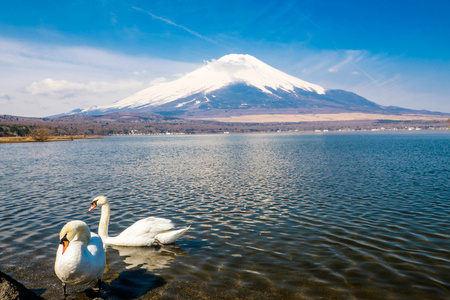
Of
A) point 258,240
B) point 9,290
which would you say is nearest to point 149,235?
point 258,240

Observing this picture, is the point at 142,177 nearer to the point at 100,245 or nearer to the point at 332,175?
the point at 332,175

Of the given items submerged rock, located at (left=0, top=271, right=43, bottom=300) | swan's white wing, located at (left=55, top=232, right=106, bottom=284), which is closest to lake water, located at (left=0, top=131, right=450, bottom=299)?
swan's white wing, located at (left=55, top=232, right=106, bottom=284)

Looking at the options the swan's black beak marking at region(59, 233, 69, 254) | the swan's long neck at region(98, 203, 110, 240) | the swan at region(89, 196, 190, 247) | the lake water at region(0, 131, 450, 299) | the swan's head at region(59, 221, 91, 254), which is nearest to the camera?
the swan's black beak marking at region(59, 233, 69, 254)

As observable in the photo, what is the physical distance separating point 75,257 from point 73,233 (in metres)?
→ 0.64

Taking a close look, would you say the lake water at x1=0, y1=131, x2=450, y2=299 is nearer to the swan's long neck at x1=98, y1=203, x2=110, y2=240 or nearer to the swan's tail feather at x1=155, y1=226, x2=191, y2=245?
the swan's tail feather at x1=155, y1=226, x2=191, y2=245

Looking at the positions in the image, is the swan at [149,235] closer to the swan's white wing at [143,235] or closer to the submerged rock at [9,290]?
the swan's white wing at [143,235]

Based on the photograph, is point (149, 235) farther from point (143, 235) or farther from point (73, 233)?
point (73, 233)

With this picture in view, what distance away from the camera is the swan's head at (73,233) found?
8.04m

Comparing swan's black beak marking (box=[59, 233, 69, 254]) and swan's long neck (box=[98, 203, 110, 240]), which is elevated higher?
swan's black beak marking (box=[59, 233, 69, 254])

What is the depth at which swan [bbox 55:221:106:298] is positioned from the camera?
7.99m

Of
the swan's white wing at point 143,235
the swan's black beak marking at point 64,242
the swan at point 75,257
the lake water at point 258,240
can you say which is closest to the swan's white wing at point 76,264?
the swan at point 75,257

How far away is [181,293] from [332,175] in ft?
93.9

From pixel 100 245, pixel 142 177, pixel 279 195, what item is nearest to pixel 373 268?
pixel 100 245

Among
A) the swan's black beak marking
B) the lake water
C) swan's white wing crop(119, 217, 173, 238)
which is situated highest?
the swan's black beak marking
